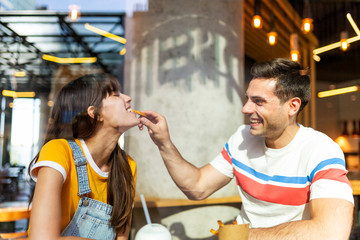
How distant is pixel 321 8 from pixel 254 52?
981mm

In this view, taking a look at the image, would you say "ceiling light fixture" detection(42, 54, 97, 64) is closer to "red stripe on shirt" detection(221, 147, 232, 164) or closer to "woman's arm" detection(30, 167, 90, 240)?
"red stripe on shirt" detection(221, 147, 232, 164)

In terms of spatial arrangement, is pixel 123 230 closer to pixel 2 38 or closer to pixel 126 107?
pixel 126 107

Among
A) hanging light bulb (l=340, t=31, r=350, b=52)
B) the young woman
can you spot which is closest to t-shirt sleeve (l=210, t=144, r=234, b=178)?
the young woman

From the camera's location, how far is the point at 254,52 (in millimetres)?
4293

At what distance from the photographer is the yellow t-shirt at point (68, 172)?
1.16 metres

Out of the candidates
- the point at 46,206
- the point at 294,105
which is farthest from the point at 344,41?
the point at 46,206

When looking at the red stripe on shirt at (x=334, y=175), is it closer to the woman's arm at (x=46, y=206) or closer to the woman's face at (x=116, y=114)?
the woman's face at (x=116, y=114)

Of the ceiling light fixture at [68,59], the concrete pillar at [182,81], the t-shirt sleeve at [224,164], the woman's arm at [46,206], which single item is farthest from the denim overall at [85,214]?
the ceiling light fixture at [68,59]

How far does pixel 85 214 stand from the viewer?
A: 1286mm

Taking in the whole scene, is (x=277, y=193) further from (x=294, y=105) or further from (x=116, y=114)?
(x=116, y=114)

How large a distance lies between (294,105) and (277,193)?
0.41m

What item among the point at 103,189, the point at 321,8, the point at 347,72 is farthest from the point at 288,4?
the point at 103,189

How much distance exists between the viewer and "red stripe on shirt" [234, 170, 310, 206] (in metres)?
1.43

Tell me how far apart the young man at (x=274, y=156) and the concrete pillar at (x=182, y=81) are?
3.40 ft
